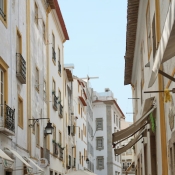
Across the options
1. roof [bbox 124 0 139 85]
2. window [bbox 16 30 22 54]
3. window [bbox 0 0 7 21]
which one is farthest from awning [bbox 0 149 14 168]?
roof [bbox 124 0 139 85]

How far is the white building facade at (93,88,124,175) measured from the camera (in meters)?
68.2

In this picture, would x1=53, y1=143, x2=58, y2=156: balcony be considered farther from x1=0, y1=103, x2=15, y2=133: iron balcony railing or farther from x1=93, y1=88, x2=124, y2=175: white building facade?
x1=93, y1=88, x2=124, y2=175: white building facade

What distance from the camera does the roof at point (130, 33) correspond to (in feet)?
51.9

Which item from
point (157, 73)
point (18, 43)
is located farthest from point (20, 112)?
point (157, 73)

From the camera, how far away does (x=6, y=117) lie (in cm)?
1562

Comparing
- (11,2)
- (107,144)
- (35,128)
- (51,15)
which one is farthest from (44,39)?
(107,144)

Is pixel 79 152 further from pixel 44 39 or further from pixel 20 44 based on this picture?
pixel 20 44

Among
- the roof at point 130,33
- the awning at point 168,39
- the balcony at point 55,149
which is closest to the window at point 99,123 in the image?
the balcony at point 55,149

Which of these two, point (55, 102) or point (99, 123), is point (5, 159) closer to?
point (55, 102)

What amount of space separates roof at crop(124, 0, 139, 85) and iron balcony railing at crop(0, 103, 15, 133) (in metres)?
A: 5.25

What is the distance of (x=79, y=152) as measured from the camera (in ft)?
152

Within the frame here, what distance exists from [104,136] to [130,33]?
2028 inches

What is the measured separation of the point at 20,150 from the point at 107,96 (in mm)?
58140

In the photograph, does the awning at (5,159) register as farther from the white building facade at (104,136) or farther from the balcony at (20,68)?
the white building facade at (104,136)
